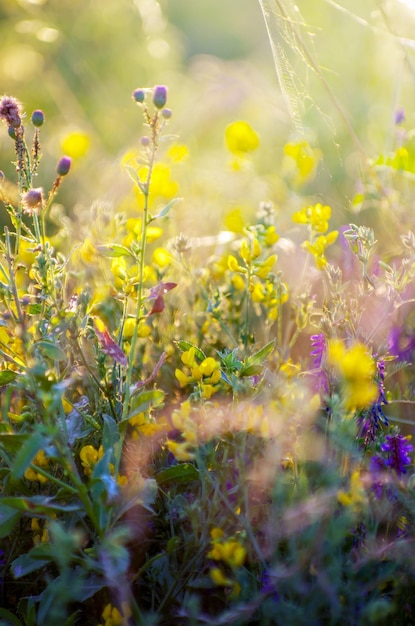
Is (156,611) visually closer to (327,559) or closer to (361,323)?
(327,559)

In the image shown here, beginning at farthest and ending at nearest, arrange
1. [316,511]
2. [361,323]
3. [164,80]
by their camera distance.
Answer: [164,80]
[361,323]
[316,511]

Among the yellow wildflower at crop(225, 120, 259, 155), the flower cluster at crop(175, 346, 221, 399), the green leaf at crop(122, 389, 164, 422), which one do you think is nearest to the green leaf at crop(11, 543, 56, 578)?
the green leaf at crop(122, 389, 164, 422)

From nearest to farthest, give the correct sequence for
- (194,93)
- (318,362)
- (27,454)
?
(27,454) < (318,362) < (194,93)

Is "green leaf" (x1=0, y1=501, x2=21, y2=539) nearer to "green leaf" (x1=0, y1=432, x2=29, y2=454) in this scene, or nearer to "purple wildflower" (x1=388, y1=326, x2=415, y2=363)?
"green leaf" (x1=0, y1=432, x2=29, y2=454)

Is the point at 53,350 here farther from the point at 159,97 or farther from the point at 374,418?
the point at 374,418

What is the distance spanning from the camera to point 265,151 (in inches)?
145

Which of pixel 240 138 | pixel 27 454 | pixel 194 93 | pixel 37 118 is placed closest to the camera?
pixel 27 454

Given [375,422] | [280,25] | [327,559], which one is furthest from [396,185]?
[327,559]

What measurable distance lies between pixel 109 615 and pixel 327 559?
0.36 meters

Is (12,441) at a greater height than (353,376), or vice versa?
(353,376)

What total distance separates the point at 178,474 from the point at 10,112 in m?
0.69

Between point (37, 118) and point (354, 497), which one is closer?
point (354, 497)

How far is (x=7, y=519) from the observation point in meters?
1.01

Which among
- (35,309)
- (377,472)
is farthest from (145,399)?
(377,472)
